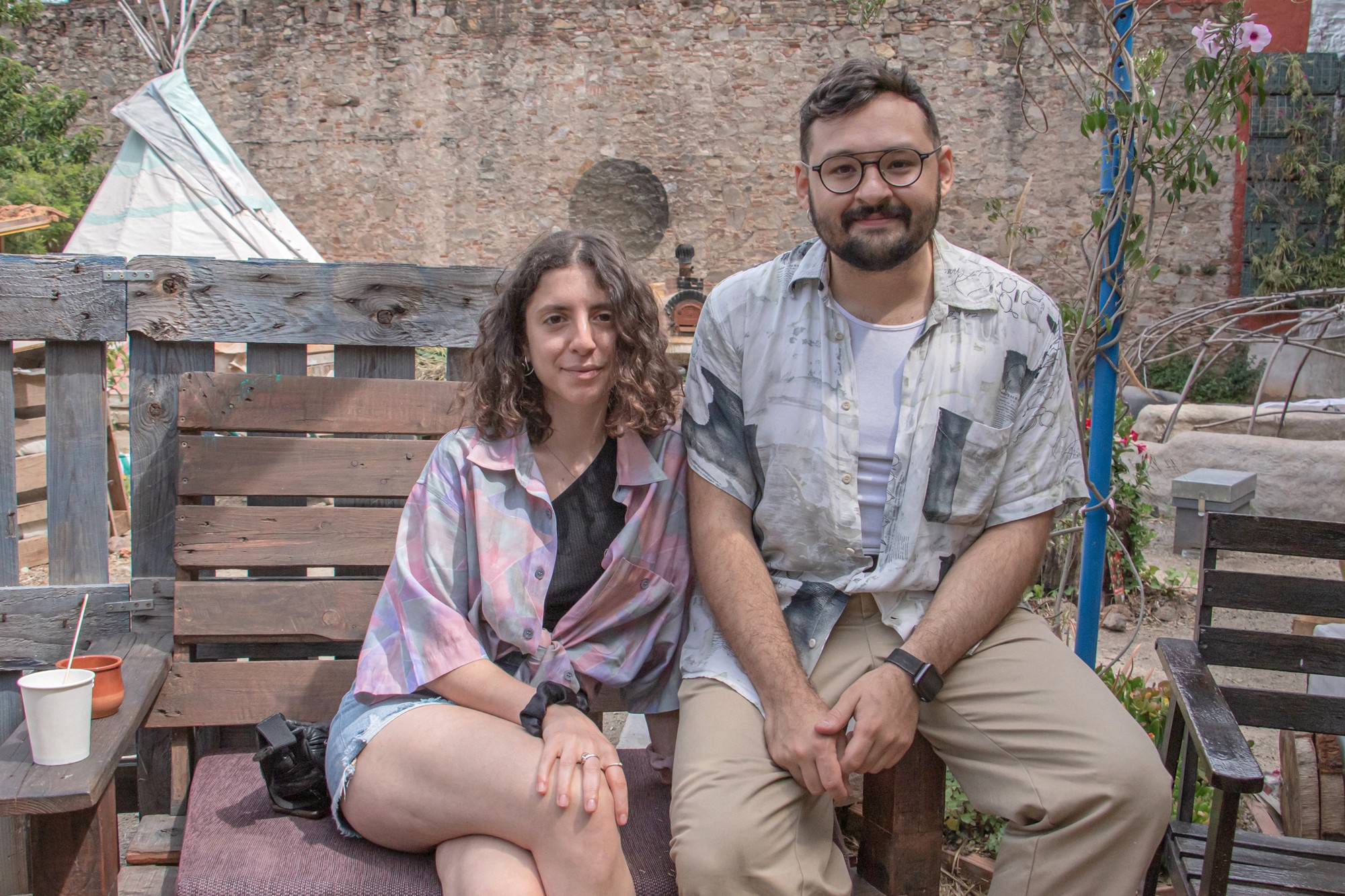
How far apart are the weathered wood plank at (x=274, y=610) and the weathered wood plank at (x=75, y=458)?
28 centimetres

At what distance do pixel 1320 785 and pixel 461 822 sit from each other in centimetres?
206

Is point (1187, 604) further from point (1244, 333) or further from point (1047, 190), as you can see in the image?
point (1047, 190)

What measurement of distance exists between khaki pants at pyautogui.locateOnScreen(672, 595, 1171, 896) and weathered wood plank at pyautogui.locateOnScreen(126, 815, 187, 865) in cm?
105

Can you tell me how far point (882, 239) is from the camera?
6.29ft

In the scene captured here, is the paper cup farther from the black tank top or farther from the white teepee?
the white teepee

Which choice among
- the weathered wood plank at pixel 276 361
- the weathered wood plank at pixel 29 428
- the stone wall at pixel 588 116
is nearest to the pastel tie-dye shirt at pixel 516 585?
the weathered wood plank at pixel 276 361

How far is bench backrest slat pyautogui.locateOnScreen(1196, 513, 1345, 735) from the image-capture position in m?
2.04

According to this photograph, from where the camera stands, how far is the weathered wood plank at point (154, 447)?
2273mm

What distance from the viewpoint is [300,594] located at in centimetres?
227

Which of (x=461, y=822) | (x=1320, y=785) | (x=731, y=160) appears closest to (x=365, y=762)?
(x=461, y=822)

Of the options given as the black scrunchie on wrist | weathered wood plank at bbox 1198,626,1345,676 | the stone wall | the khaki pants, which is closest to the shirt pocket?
the khaki pants

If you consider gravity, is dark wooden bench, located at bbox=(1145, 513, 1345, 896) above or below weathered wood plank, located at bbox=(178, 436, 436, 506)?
below

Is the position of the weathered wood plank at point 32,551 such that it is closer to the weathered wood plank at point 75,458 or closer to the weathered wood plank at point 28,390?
the weathered wood plank at point 28,390

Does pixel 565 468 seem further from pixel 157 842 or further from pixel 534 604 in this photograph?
pixel 157 842
